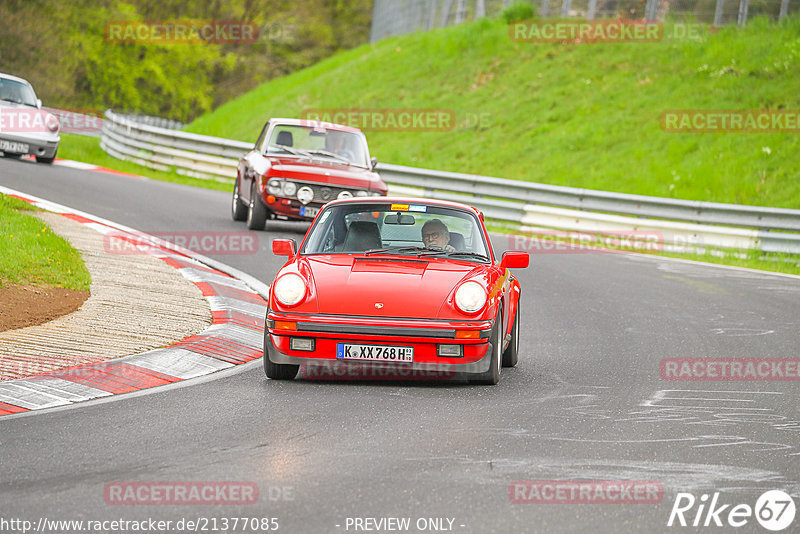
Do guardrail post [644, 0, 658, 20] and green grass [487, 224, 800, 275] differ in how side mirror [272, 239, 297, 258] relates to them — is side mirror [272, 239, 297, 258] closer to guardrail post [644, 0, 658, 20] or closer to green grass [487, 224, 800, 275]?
green grass [487, 224, 800, 275]

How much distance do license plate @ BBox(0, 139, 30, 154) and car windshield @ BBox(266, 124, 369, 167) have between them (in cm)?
819

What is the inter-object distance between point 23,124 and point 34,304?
14.4m

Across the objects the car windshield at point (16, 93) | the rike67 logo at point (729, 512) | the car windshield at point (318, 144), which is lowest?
the rike67 logo at point (729, 512)

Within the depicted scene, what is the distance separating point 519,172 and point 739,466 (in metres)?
21.3

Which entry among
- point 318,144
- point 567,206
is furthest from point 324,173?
point 567,206

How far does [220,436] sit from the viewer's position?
6059 mm

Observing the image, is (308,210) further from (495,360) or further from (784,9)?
(784,9)

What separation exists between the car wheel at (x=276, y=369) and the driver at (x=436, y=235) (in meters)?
1.53

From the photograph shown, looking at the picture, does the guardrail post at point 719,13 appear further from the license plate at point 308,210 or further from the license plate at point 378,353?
the license plate at point 378,353

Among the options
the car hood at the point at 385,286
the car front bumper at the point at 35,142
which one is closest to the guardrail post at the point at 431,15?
the car front bumper at the point at 35,142

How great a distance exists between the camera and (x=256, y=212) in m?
16.2

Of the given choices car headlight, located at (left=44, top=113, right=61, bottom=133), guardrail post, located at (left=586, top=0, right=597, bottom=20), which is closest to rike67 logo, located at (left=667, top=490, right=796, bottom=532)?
car headlight, located at (left=44, top=113, right=61, bottom=133)

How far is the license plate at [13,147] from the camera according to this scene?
22781 millimetres

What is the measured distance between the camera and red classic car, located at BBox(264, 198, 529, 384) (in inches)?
294
